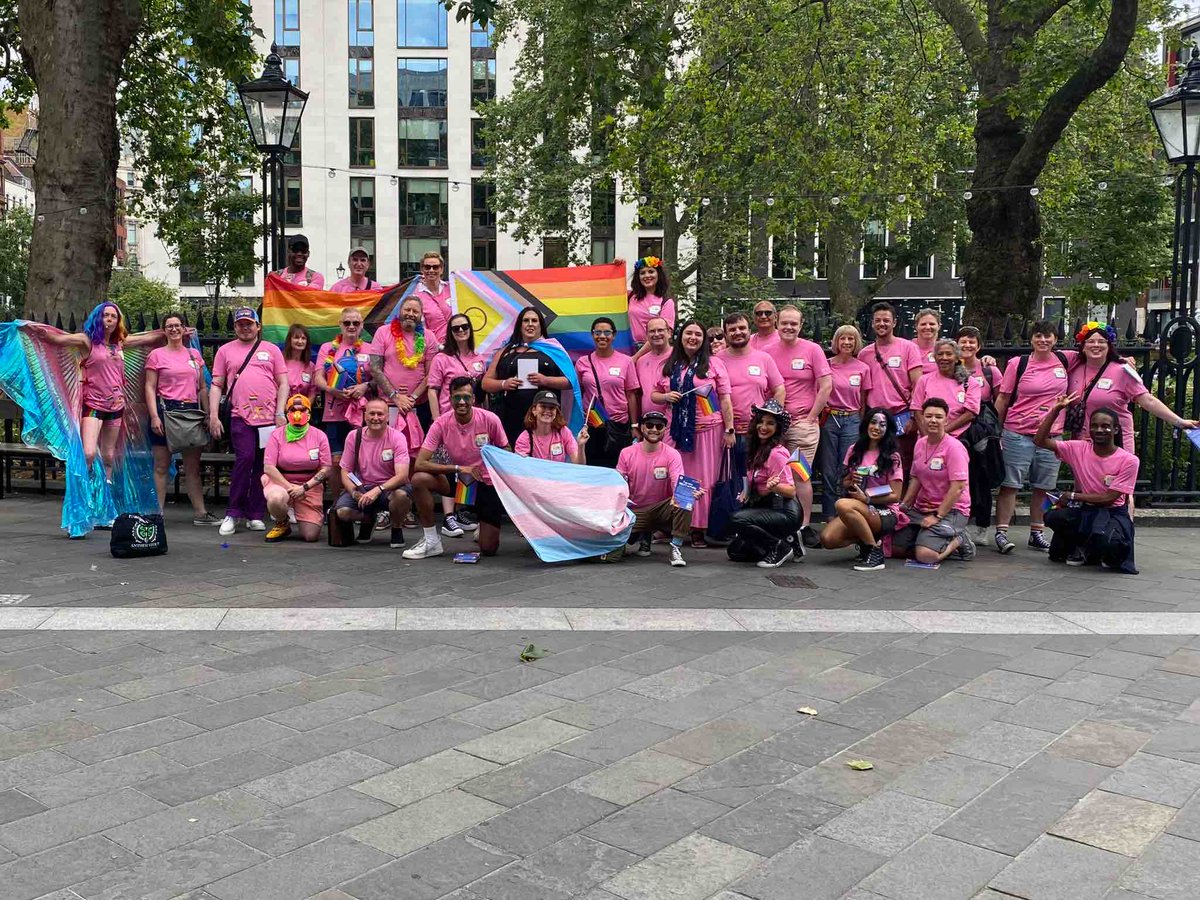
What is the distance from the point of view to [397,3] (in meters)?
60.0

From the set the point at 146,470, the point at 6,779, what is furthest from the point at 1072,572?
the point at 146,470

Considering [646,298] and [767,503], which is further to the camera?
[646,298]

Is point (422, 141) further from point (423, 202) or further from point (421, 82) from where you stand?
point (423, 202)

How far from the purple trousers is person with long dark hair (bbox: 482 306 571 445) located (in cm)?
225

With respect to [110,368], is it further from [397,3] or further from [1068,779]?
[397,3]

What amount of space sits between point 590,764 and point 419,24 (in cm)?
6140

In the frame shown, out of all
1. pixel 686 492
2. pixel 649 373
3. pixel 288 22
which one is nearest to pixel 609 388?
pixel 649 373

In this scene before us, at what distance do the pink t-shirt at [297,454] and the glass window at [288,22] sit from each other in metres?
55.7

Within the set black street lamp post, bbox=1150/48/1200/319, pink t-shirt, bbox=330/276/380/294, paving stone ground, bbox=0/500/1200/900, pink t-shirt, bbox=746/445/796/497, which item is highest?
black street lamp post, bbox=1150/48/1200/319

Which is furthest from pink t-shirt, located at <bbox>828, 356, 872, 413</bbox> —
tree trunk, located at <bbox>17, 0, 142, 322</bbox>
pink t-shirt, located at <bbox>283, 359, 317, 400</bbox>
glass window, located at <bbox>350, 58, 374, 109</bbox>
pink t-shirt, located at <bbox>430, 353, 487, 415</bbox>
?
glass window, located at <bbox>350, 58, 374, 109</bbox>

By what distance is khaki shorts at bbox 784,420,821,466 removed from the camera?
943 centimetres

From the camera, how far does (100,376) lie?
32.0 ft

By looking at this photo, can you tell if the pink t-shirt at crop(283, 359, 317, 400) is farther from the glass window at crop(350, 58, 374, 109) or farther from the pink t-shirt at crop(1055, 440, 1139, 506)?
the glass window at crop(350, 58, 374, 109)

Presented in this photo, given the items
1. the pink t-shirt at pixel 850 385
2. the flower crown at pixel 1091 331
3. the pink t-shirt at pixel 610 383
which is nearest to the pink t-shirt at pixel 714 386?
the pink t-shirt at pixel 610 383
